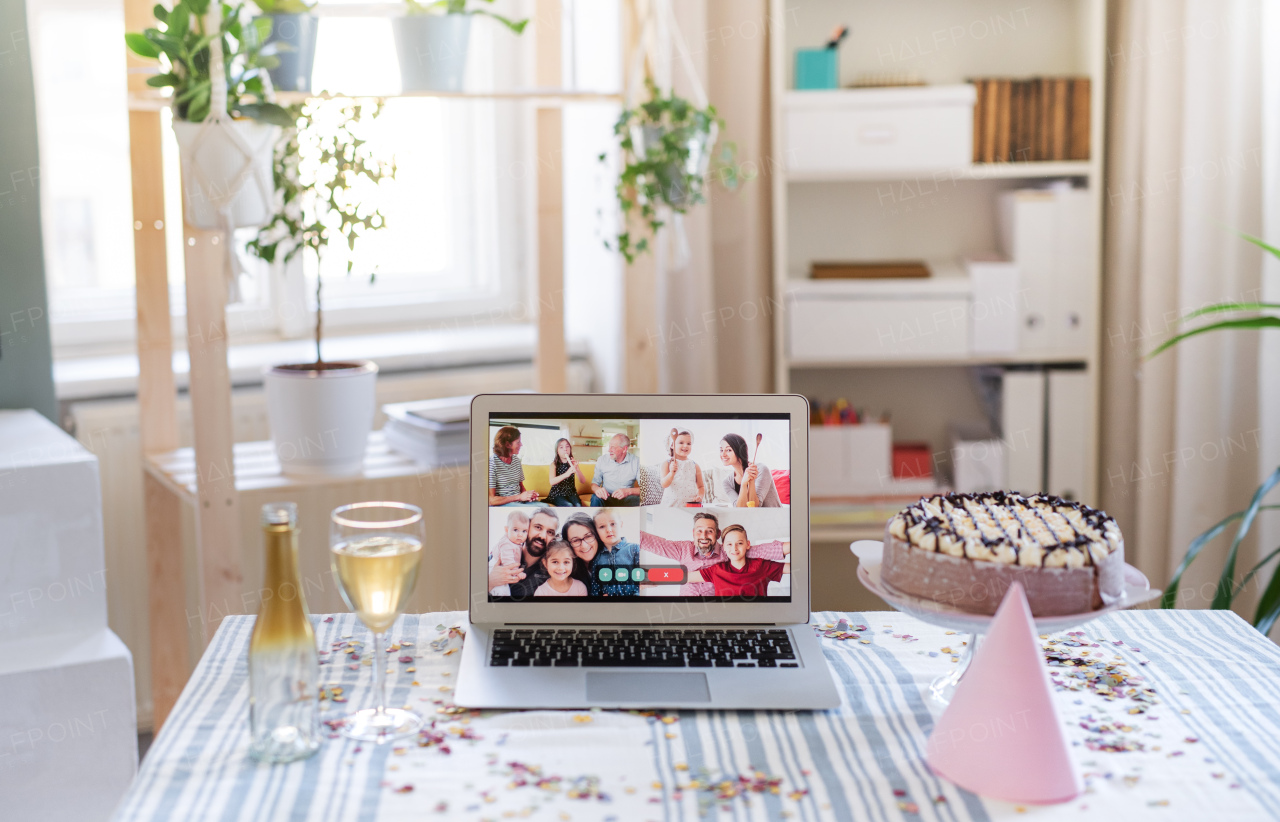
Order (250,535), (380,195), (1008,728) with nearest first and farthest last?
(1008,728) < (250,535) < (380,195)

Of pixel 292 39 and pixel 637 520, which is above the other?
pixel 292 39

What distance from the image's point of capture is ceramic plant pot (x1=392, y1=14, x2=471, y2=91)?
78.0 inches

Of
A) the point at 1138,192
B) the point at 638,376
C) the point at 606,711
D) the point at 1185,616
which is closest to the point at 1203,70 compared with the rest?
the point at 1138,192

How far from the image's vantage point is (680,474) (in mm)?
1171

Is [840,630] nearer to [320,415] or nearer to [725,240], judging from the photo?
[320,415]

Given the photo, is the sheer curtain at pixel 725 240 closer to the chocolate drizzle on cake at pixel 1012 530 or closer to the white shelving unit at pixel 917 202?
the white shelving unit at pixel 917 202

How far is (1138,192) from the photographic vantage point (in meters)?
2.40

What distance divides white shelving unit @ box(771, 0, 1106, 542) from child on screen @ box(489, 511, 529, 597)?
4.41 feet

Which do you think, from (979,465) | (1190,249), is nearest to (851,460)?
(979,465)

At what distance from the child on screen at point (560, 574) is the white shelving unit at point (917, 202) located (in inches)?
52.6

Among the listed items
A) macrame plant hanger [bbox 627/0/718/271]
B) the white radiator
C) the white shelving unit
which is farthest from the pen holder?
the white radiator

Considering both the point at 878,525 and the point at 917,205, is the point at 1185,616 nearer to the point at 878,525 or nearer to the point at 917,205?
the point at 878,525

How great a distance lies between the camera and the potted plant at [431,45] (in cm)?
198

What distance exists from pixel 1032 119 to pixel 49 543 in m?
1.99
